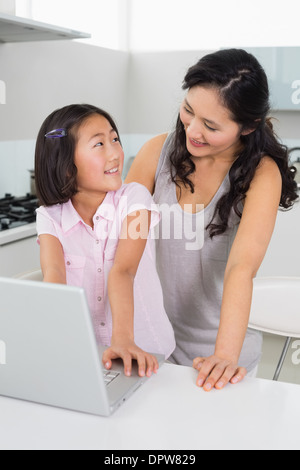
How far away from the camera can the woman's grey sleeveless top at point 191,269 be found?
5.26 ft

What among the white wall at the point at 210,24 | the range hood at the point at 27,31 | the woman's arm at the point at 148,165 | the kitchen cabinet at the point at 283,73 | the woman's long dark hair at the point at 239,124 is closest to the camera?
the woman's long dark hair at the point at 239,124

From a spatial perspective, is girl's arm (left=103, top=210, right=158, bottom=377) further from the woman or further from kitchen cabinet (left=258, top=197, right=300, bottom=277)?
kitchen cabinet (left=258, top=197, right=300, bottom=277)

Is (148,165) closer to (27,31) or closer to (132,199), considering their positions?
(132,199)

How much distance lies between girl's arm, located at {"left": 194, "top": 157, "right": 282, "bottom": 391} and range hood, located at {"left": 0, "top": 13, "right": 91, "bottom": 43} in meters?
1.39

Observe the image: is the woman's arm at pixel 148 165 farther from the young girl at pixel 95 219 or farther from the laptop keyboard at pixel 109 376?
the laptop keyboard at pixel 109 376

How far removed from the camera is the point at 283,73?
369cm

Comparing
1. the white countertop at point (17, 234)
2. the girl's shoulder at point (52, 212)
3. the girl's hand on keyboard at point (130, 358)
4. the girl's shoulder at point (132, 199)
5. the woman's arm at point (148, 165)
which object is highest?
the woman's arm at point (148, 165)

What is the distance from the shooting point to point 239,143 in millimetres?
1567

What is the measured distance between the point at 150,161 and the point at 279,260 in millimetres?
2084

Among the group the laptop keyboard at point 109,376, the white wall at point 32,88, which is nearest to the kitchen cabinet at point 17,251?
the white wall at point 32,88

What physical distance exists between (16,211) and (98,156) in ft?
5.28

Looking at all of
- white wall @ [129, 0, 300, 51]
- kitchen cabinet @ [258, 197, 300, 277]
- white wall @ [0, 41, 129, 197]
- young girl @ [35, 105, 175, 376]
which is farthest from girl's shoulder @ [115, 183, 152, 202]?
white wall @ [129, 0, 300, 51]

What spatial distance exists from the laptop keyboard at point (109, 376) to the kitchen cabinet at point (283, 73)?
2.88m

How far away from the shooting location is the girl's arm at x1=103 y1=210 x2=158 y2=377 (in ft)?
3.81
